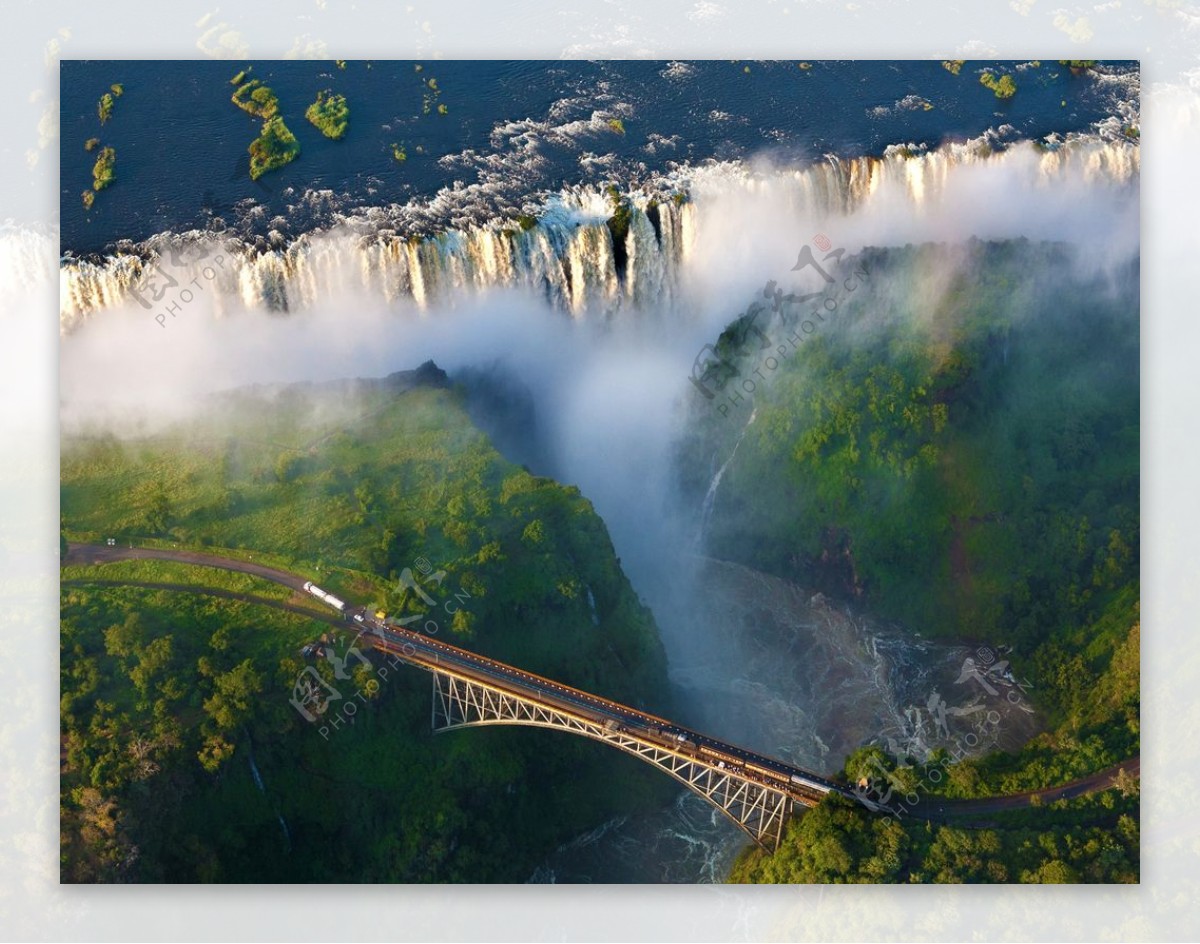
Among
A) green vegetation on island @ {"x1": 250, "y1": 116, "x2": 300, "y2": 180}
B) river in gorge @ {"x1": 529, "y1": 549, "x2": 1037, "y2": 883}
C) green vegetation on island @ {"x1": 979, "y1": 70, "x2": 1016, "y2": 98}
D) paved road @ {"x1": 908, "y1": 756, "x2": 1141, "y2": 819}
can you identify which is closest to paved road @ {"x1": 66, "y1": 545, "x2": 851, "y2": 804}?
paved road @ {"x1": 908, "y1": 756, "x2": 1141, "y2": 819}

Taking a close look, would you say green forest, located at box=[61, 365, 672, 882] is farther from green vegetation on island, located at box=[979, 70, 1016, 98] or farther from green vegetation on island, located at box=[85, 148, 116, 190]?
green vegetation on island, located at box=[979, 70, 1016, 98]

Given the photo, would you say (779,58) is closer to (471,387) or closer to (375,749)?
(471,387)

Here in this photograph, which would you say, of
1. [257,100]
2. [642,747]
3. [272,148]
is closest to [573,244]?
[272,148]

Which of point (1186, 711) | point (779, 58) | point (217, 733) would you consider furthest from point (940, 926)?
point (779, 58)

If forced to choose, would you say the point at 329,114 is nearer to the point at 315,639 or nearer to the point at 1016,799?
the point at 315,639

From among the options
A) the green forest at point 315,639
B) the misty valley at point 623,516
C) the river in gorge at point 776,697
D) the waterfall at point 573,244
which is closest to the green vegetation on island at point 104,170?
the misty valley at point 623,516

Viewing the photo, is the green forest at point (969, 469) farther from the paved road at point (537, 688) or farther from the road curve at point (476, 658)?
the paved road at point (537, 688)
